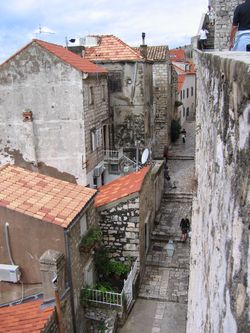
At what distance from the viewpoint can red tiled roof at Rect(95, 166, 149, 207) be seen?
13.3m

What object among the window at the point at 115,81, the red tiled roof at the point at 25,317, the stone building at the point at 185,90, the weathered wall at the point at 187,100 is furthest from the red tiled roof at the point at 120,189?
the weathered wall at the point at 187,100

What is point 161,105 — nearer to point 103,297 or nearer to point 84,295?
point 103,297

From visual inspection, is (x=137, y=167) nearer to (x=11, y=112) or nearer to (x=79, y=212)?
(x=11, y=112)

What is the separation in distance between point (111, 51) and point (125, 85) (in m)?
2.16

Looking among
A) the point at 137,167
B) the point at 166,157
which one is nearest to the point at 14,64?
the point at 137,167

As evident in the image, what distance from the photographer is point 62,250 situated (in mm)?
9781

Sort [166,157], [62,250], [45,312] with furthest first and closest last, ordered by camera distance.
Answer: [166,157]
[62,250]
[45,312]

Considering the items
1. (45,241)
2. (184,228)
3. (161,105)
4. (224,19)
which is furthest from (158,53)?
(45,241)

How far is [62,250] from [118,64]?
13.4m

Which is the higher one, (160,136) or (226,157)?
(226,157)

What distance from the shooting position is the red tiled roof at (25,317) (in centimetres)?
852

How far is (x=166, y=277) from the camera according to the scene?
14.2 meters

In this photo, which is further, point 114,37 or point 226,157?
point 114,37

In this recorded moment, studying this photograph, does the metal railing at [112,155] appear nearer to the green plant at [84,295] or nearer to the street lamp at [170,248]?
the street lamp at [170,248]
